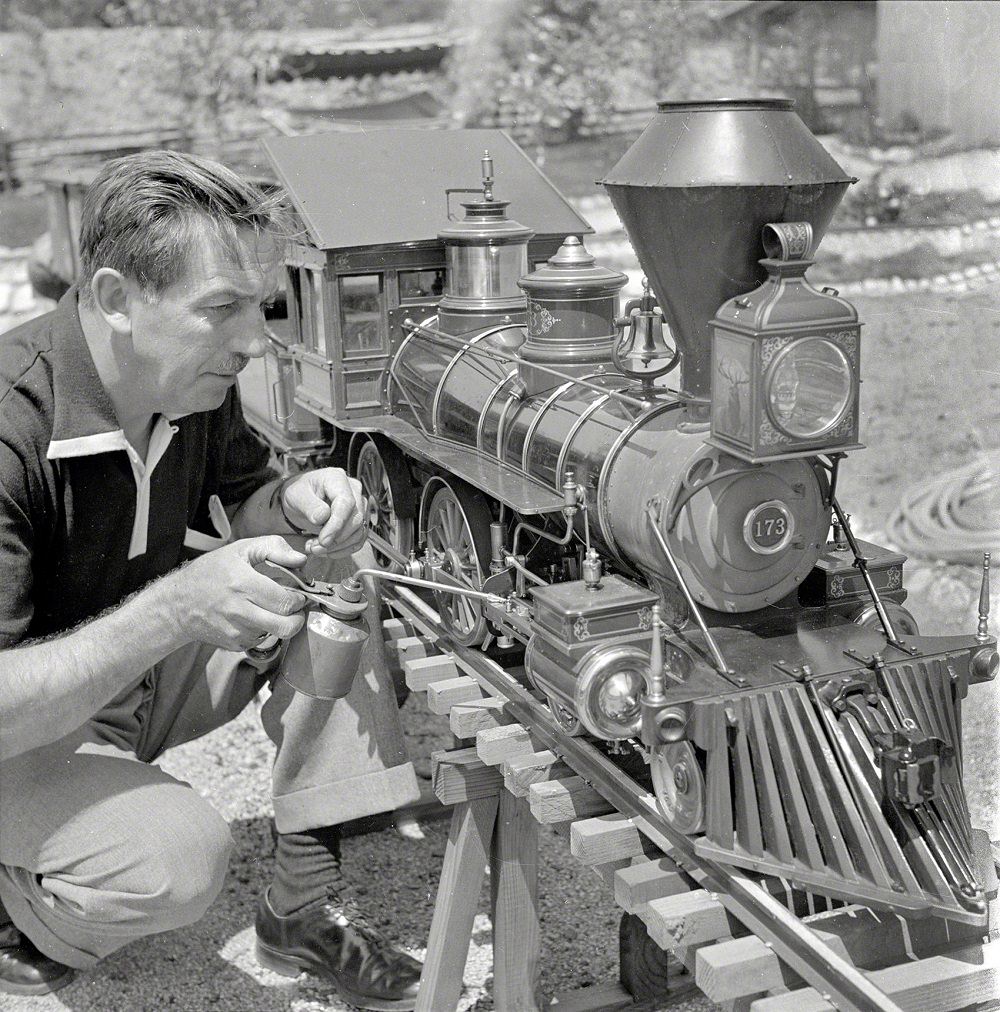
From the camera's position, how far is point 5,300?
1585 cm

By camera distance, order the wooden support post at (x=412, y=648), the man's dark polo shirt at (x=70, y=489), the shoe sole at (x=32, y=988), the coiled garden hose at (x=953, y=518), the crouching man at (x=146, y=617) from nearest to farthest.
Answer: the crouching man at (x=146, y=617), the man's dark polo shirt at (x=70, y=489), the shoe sole at (x=32, y=988), the wooden support post at (x=412, y=648), the coiled garden hose at (x=953, y=518)

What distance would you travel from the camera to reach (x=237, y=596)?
262 centimetres

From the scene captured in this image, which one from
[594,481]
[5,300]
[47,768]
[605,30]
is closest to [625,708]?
[594,481]

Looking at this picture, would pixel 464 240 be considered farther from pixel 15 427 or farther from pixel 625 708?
pixel 625 708

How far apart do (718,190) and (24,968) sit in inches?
112

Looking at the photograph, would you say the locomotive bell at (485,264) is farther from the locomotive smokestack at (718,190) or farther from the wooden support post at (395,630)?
the locomotive smokestack at (718,190)

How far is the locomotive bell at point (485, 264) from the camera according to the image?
4.19 meters

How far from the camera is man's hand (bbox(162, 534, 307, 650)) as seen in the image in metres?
2.62

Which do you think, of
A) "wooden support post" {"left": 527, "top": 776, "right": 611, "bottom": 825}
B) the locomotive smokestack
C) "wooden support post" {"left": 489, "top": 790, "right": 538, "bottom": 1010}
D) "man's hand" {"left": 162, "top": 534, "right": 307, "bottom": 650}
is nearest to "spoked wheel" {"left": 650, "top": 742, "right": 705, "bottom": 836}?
"wooden support post" {"left": 527, "top": 776, "right": 611, "bottom": 825}

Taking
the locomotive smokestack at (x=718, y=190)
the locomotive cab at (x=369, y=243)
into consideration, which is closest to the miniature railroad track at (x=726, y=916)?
the locomotive smokestack at (x=718, y=190)

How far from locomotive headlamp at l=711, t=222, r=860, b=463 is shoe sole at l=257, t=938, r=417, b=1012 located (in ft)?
6.03

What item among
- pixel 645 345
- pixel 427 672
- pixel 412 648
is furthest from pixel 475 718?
pixel 645 345

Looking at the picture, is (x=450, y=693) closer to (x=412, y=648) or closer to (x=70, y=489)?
(x=412, y=648)

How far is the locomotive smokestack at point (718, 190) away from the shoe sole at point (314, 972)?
2.02 m
